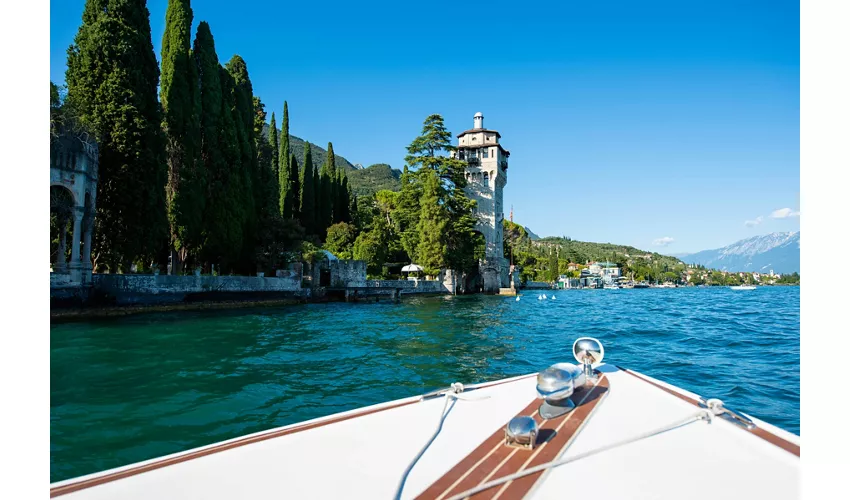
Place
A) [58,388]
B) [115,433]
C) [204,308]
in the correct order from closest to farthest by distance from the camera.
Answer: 1. [115,433]
2. [58,388]
3. [204,308]

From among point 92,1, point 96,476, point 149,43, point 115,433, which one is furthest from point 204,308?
point 96,476

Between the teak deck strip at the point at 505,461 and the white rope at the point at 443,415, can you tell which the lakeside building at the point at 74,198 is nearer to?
the white rope at the point at 443,415

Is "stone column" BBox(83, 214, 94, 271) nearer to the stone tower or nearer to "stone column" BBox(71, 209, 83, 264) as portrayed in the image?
"stone column" BBox(71, 209, 83, 264)

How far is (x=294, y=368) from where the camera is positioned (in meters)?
7.91

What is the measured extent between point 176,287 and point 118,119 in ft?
23.1

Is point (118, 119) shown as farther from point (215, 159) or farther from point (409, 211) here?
point (409, 211)

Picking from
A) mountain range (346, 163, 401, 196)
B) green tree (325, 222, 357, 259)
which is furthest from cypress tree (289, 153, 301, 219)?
mountain range (346, 163, 401, 196)

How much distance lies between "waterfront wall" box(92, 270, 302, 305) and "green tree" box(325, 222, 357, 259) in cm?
1193

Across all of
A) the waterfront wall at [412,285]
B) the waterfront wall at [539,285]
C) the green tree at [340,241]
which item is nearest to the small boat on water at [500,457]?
the waterfront wall at [412,285]

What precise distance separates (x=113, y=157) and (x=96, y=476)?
1879cm

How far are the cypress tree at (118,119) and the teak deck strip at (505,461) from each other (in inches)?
748

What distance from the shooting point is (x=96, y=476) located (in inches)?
86.4

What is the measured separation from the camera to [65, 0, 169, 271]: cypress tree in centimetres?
1683
